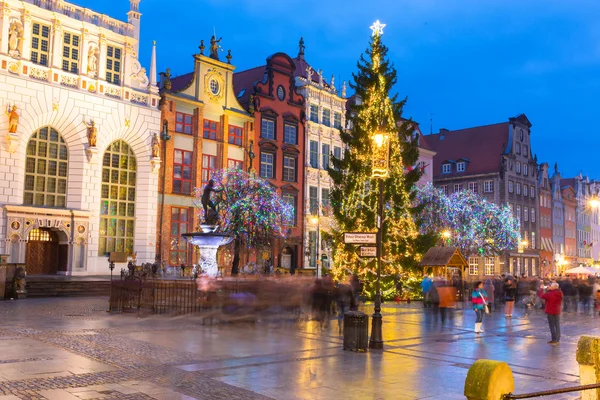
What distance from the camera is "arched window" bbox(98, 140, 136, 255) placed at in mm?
40188

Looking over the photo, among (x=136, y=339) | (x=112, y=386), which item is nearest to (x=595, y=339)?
(x=112, y=386)

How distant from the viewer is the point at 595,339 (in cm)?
740

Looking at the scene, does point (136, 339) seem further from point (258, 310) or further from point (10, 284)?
point (10, 284)

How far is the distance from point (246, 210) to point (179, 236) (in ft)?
22.0

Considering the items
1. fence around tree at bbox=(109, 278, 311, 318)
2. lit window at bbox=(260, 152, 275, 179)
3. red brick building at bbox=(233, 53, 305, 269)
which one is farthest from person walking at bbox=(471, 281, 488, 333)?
lit window at bbox=(260, 152, 275, 179)

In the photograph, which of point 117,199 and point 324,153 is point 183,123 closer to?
point 117,199

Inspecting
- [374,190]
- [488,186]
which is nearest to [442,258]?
[374,190]

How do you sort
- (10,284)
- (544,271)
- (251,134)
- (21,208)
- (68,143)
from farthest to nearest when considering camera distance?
(544,271), (251,134), (68,143), (21,208), (10,284)

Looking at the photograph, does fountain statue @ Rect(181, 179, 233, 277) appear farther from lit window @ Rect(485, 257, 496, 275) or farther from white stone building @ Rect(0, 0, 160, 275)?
lit window @ Rect(485, 257, 496, 275)

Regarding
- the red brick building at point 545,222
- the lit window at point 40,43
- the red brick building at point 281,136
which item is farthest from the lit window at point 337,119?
the red brick building at point 545,222

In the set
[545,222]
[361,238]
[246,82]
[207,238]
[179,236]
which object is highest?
[246,82]

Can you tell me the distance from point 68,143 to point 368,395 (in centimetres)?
3340

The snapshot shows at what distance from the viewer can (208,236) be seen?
26484 mm

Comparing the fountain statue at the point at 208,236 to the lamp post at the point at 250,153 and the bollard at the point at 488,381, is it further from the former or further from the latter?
the bollard at the point at 488,381
